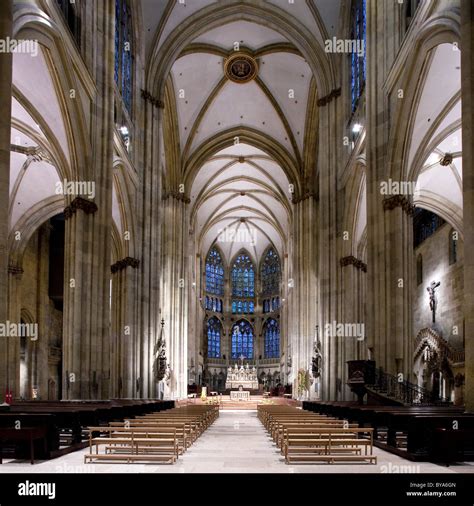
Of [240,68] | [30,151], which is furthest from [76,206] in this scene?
[240,68]

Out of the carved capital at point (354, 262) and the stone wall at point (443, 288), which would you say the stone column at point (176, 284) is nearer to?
the carved capital at point (354, 262)

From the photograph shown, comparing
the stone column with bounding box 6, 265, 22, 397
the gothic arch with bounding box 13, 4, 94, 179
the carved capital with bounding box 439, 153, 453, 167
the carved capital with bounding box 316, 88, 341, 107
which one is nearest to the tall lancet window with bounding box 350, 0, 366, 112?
the carved capital with bounding box 316, 88, 341, 107

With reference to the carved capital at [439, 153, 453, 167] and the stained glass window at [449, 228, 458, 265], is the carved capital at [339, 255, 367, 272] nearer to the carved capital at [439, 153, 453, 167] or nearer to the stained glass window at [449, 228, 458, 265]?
the carved capital at [439, 153, 453, 167]

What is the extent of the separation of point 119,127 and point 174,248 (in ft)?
62.1

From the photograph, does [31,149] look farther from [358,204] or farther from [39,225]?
[358,204]

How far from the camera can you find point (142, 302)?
2894cm

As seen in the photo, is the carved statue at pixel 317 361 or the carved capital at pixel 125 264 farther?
the carved statue at pixel 317 361

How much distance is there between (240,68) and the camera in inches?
1516

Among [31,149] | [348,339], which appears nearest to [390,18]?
[348,339]

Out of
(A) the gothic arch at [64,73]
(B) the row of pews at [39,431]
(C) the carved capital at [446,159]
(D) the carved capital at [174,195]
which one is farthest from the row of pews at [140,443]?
(D) the carved capital at [174,195]

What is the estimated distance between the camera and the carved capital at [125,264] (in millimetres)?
28250

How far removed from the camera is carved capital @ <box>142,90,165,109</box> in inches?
1187

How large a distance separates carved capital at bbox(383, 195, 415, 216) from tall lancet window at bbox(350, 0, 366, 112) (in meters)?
7.33

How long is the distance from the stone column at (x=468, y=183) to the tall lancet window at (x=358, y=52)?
13.8 metres
